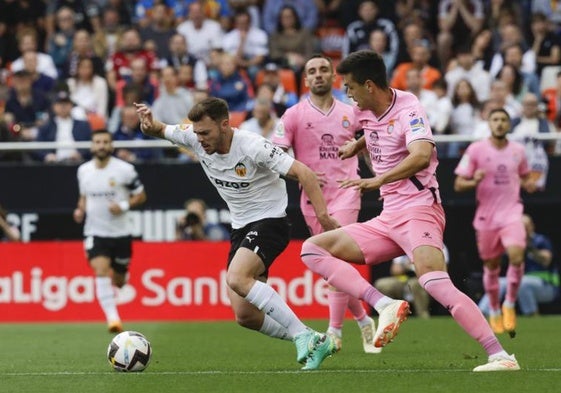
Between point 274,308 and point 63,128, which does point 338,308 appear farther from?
point 63,128

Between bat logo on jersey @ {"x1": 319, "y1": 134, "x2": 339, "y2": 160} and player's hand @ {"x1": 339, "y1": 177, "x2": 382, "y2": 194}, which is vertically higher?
player's hand @ {"x1": 339, "y1": 177, "x2": 382, "y2": 194}

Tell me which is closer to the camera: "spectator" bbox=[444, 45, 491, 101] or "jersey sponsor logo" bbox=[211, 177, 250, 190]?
"jersey sponsor logo" bbox=[211, 177, 250, 190]

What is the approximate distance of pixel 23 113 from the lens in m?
21.2

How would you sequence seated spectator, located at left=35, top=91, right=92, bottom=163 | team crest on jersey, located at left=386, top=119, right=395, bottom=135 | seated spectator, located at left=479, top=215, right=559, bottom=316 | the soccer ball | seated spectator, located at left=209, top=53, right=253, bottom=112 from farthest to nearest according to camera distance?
seated spectator, located at left=209, top=53, right=253, bottom=112, seated spectator, located at left=35, top=91, right=92, bottom=163, seated spectator, located at left=479, top=215, right=559, bottom=316, the soccer ball, team crest on jersey, located at left=386, top=119, right=395, bottom=135

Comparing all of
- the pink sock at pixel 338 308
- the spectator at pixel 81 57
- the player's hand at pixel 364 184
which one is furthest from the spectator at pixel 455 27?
the player's hand at pixel 364 184

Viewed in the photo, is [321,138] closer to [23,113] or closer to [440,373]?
[440,373]

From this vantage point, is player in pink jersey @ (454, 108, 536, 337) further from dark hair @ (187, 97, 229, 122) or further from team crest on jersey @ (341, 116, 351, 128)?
dark hair @ (187, 97, 229, 122)

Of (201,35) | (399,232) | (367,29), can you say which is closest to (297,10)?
(367,29)

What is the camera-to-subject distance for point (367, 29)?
74.6ft

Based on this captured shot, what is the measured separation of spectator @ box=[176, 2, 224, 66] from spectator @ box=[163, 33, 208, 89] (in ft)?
1.91

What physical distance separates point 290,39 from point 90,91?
142 inches

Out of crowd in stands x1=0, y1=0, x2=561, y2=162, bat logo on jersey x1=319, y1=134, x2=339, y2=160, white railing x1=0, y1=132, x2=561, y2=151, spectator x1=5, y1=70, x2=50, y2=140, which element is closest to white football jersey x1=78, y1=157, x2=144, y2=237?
white railing x1=0, y1=132, x2=561, y2=151

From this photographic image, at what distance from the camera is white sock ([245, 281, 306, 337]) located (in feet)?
34.2

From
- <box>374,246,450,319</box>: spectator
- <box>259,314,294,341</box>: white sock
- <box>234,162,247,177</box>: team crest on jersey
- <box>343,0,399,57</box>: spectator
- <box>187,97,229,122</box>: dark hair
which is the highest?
<box>343,0,399,57</box>: spectator
